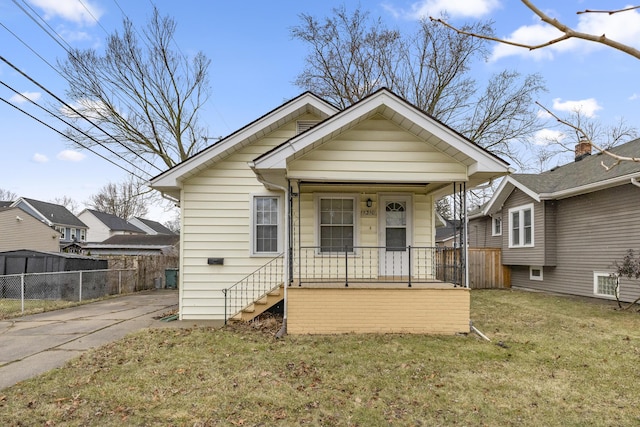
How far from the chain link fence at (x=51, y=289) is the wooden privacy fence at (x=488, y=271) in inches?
619

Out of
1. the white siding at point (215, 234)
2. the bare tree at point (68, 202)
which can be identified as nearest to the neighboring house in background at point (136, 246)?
the white siding at point (215, 234)

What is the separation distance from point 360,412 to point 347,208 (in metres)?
5.62

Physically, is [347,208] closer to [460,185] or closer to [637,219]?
[460,185]

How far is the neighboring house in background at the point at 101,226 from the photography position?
145 ft

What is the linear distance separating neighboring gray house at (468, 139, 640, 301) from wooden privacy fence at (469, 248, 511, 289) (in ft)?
1.17

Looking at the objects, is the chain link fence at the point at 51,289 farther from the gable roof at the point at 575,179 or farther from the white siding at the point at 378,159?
the gable roof at the point at 575,179

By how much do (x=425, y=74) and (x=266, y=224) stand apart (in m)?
14.7

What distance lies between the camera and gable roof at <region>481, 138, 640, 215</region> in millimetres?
11578

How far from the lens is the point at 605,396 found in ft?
15.0

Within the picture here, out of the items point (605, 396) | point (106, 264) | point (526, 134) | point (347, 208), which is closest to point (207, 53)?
point (106, 264)

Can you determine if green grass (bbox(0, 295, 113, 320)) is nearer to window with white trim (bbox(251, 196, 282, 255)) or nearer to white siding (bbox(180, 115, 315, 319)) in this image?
white siding (bbox(180, 115, 315, 319))

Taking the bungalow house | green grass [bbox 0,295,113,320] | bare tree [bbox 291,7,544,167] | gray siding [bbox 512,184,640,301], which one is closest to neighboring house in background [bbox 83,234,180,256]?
green grass [bbox 0,295,113,320]

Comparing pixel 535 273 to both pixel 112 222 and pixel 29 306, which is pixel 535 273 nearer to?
pixel 29 306

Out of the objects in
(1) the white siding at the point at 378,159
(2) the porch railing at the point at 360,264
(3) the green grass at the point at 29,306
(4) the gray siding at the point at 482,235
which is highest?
(1) the white siding at the point at 378,159
